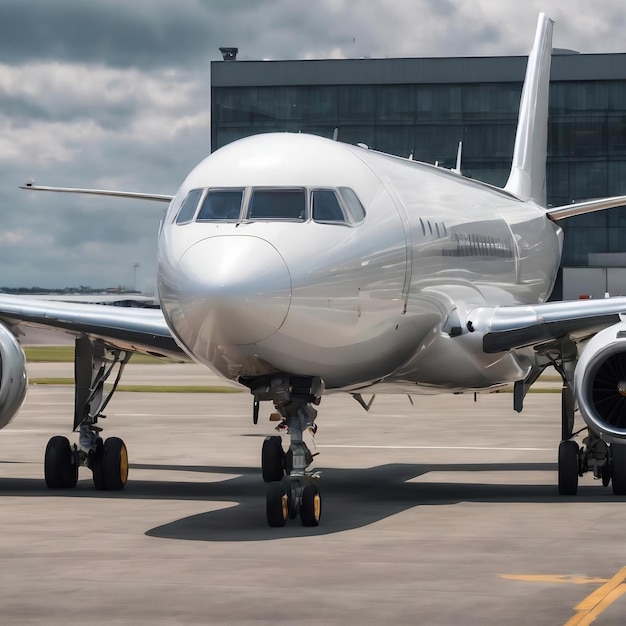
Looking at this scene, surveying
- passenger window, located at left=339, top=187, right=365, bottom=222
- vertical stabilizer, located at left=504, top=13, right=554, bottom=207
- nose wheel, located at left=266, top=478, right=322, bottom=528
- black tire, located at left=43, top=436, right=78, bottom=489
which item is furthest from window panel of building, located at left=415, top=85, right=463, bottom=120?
nose wheel, located at left=266, top=478, right=322, bottom=528

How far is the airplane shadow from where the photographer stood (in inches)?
570

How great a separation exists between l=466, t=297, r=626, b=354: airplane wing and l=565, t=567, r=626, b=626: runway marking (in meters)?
6.49

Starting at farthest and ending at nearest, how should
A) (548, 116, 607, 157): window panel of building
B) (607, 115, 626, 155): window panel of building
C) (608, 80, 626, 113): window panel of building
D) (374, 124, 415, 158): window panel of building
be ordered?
(374, 124, 415, 158): window panel of building
(548, 116, 607, 157): window panel of building
(607, 115, 626, 155): window panel of building
(608, 80, 626, 113): window panel of building

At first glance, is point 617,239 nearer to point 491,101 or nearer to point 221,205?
point 491,101

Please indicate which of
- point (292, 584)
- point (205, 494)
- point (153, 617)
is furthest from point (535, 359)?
point (153, 617)

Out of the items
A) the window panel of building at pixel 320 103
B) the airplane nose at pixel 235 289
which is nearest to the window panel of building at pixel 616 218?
the window panel of building at pixel 320 103

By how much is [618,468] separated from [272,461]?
5.17 metres

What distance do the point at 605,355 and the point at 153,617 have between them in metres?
8.28

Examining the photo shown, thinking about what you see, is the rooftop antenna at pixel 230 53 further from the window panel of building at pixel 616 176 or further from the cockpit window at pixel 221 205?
the cockpit window at pixel 221 205

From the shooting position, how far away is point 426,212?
59.4 ft

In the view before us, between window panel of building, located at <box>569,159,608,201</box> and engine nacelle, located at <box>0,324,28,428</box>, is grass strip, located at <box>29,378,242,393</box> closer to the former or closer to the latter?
engine nacelle, located at <box>0,324,28,428</box>

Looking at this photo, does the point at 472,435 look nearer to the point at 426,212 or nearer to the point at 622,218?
the point at 426,212

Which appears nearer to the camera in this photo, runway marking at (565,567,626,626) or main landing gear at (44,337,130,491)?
runway marking at (565,567,626,626)

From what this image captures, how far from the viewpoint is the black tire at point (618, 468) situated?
17750mm
